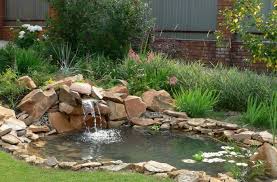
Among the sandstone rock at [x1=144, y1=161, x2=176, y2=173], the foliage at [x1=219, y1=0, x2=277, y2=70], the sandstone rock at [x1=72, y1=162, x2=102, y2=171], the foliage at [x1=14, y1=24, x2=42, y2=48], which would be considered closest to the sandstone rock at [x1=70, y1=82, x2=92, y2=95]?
the foliage at [x1=219, y1=0, x2=277, y2=70]

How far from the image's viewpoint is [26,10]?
22953 millimetres

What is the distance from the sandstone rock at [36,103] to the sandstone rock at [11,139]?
147 cm

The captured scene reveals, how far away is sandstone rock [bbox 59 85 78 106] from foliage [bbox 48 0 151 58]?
12.9ft

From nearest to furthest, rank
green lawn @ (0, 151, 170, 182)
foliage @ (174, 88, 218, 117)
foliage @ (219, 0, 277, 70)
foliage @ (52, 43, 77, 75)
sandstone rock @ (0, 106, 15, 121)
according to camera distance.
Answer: green lawn @ (0, 151, 170, 182), foliage @ (219, 0, 277, 70), sandstone rock @ (0, 106, 15, 121), foliage @ (174, 88, 218, 117), foliage @ (52, 43, 77, 75)

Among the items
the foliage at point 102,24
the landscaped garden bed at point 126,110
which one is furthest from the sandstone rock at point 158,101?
the foliage at point 102,24

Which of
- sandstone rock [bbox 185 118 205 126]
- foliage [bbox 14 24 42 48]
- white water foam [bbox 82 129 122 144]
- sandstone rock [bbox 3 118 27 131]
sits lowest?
white water foam [bbox 82 129 122 144]

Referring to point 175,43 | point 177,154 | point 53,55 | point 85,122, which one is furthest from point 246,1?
point 175,43

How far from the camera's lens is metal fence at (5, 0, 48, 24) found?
22141mm

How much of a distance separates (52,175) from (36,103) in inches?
129

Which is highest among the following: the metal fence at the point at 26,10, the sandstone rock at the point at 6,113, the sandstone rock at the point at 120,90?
the metal fence at the point at 26,10

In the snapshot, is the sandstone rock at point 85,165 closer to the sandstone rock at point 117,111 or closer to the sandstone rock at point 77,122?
the sandstone rock at point 77,122

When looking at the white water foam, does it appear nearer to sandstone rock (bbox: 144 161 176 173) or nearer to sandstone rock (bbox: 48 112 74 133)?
sandstone rock (bbox: 48 112 74 133)

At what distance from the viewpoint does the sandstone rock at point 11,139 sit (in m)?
7.18

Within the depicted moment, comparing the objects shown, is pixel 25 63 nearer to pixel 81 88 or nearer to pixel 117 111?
pixel 81 88
